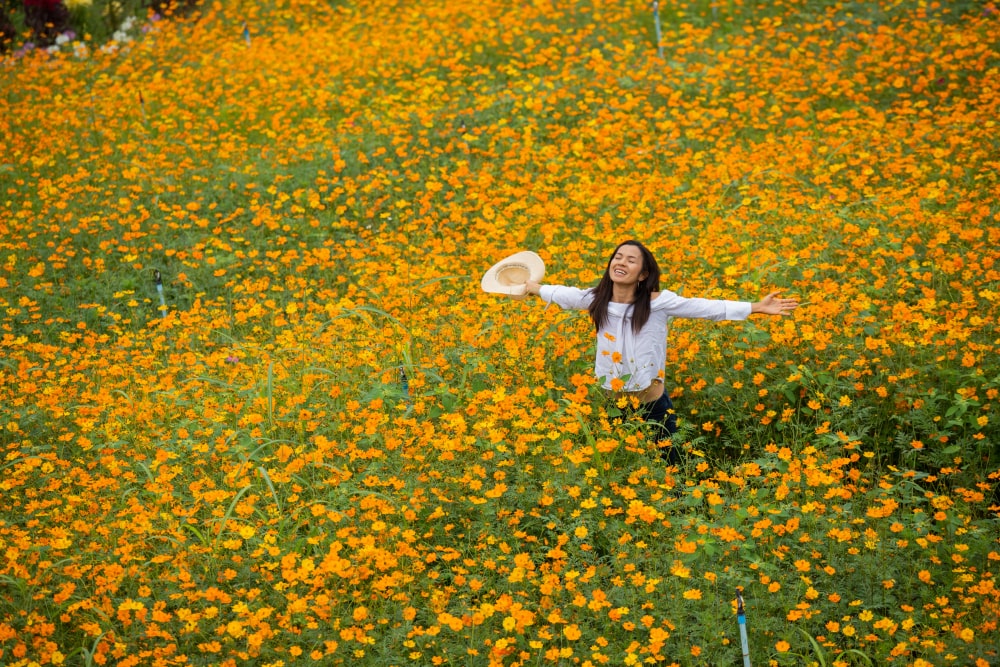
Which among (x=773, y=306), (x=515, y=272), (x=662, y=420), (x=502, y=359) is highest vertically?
(x=515, y=272)

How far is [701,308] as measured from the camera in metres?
5.20

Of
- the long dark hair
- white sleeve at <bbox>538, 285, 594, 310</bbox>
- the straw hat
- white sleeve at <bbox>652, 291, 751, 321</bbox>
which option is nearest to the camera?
white sleeve at <bbox>652, 291, 751, 321</bbox>

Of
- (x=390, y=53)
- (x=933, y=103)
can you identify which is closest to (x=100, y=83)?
(x=390, y=53)

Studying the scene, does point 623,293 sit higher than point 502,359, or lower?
higher

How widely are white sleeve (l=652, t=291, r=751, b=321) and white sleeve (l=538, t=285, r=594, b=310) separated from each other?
397mm

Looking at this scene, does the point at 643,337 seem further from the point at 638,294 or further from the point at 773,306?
the point at 773,306

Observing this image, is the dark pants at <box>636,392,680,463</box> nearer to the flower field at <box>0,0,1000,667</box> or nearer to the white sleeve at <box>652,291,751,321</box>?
the flower field at <box>0,0,1000,667</box>

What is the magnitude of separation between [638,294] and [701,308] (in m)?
0.37

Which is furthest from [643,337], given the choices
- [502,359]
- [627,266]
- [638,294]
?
[502,359]

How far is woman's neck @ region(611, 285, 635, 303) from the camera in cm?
536

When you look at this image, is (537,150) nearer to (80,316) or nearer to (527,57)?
(527,57)

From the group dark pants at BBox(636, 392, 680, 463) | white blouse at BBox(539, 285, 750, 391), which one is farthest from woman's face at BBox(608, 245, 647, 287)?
dark pants at BBox(636, 392, 680, 463)

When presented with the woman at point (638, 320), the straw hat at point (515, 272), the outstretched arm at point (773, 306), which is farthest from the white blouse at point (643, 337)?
the straw hat at point (515, 272)

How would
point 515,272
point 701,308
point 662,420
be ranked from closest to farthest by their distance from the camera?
1. point 701,308
2. point 662,420
3. point 515,272
